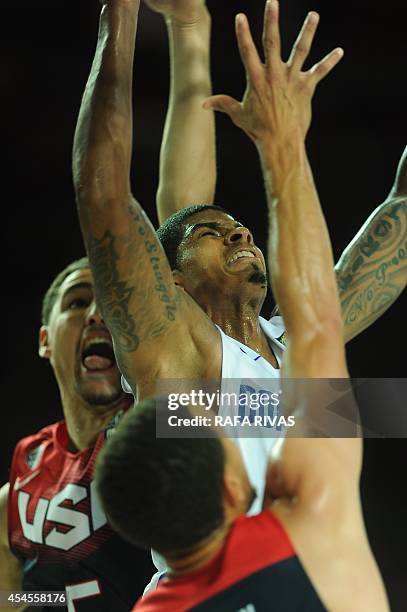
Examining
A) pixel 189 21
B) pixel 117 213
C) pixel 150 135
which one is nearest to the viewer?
pixel 117 213

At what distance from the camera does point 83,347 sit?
294cm

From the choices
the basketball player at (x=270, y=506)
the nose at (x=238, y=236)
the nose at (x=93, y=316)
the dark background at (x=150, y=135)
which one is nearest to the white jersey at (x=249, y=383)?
the nose at (x=238, y=236)

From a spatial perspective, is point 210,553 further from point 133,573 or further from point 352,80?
point 352,80

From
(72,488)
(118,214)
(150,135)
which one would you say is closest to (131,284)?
(118,214)

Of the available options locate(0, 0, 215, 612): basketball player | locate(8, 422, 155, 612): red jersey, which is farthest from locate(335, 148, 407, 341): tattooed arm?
locate(8, 422, 155, 612): red jersey

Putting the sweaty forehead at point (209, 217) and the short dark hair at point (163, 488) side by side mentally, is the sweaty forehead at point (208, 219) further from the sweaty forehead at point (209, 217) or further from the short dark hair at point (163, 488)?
the short dark hair at point (163, 488)

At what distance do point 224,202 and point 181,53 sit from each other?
1.24m

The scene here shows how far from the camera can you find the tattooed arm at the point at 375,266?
250 cm

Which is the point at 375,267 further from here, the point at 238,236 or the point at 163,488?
the point at 163,488

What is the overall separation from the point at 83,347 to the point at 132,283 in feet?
3.22

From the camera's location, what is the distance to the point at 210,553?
4.66ft

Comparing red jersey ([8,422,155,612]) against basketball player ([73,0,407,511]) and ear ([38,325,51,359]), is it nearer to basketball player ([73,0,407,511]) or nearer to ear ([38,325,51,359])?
ear ([38,325,51,359])

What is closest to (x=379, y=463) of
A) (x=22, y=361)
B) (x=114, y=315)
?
(x=22, y=361)

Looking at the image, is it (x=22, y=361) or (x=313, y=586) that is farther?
(x=22, y=361)
